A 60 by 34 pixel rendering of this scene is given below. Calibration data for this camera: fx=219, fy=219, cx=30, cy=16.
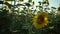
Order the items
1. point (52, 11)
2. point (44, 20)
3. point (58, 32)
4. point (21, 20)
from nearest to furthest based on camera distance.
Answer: point (44, 20)
point (21, 20)
point (58, 32)
point (52, 11)

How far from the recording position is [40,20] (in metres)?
1.37

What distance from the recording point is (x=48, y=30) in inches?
81.0

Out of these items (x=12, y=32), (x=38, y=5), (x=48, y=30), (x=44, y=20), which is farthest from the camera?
(x=38, y=5)

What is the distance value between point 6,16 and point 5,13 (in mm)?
62

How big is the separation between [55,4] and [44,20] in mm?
1880

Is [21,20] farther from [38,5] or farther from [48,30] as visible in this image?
[38,5]

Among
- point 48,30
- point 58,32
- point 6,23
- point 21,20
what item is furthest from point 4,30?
point 58,32

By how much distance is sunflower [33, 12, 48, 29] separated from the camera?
1314mm

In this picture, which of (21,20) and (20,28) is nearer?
(20,28)

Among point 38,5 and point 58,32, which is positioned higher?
point 38,5

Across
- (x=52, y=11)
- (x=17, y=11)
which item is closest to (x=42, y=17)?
(x=17, y=11)

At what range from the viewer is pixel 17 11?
6.68ft

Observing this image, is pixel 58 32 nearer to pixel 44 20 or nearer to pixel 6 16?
pixel 6 16

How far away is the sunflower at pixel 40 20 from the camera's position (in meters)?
1.31
